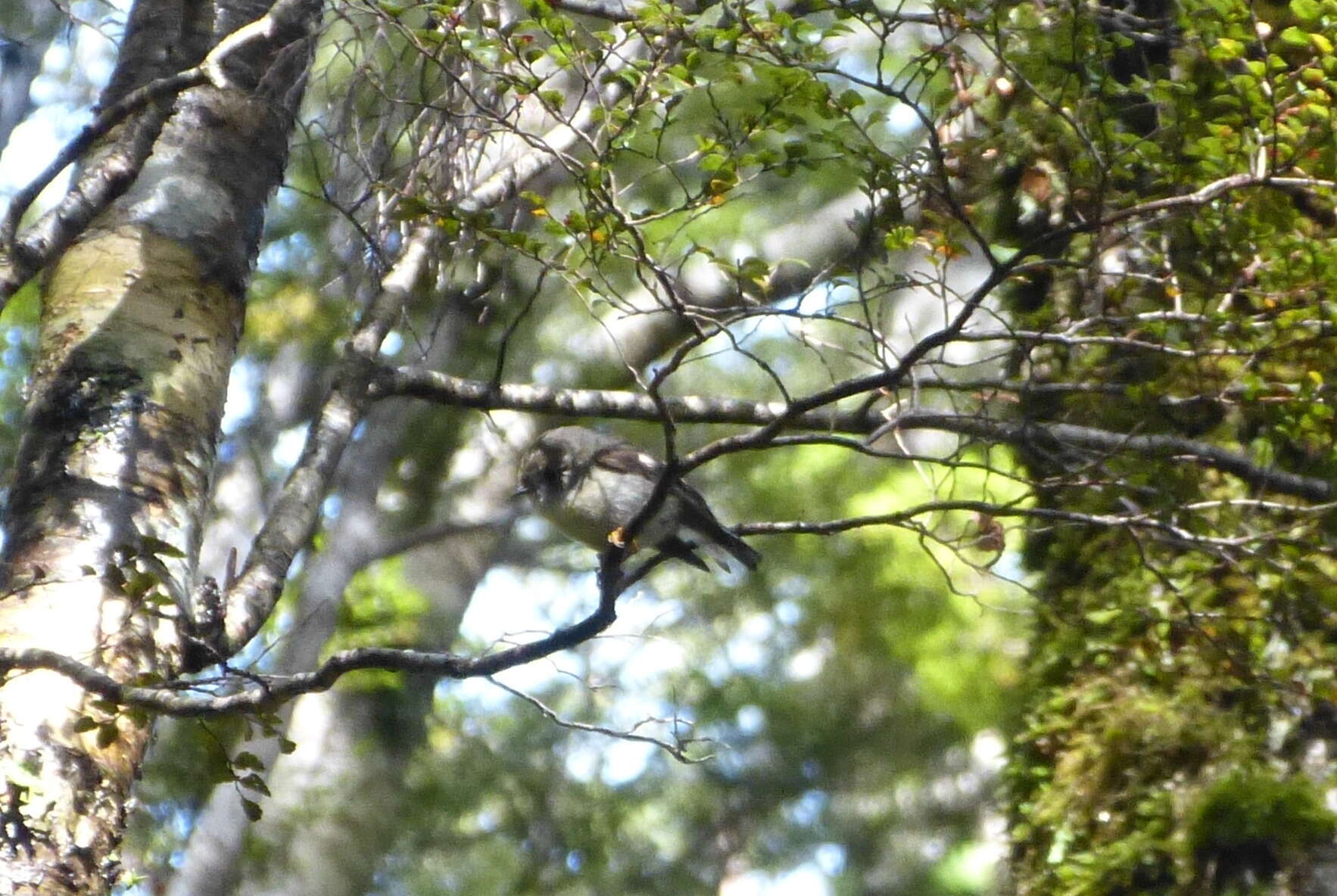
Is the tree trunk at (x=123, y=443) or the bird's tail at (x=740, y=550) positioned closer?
the tree trunk at (x=123, y=443)

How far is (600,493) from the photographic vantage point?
4.41m

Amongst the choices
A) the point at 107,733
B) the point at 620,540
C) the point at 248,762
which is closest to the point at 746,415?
the point at 620,540

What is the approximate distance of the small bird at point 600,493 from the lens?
14.4 ft

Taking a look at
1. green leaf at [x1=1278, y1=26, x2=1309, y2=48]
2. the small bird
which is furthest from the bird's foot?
green leaf at [x1=1278, y1=26, x2=1309, y2=48]

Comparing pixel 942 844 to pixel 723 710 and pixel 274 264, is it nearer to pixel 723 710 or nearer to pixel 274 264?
pixel 723 710

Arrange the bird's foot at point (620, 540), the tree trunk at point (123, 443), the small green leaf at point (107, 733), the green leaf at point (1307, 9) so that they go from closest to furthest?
1. the small green leaf at point (107, 733)
2. the tree trunk at point (123, 443)
3. the bird's foot at point (620, 540)
4. the green leaf at point (1307, 9)

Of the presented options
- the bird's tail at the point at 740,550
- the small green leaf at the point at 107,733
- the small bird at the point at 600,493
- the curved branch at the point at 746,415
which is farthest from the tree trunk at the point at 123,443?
the bird's tail at the point at 740,550

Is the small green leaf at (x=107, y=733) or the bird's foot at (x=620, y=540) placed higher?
the bird's foot at (x=620, y=540)

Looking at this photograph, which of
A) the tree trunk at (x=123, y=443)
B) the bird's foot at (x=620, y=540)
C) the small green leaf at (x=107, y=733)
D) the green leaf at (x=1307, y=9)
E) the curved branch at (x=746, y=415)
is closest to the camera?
the small green leaf at (x=107, y=733)

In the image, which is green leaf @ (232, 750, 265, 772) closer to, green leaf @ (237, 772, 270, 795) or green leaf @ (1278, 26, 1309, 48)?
green leaf @ (237, 772, 270, 795)

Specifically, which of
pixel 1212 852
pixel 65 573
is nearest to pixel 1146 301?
pixel 1212 852

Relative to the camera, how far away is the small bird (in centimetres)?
438

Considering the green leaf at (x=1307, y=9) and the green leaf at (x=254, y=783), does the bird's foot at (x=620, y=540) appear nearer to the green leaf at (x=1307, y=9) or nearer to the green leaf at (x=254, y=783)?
the green leaf at (x=254, y=783)

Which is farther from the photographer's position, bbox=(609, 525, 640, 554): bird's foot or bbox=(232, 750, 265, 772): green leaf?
bbox=(609, 525, 640, 554): bird's foot
